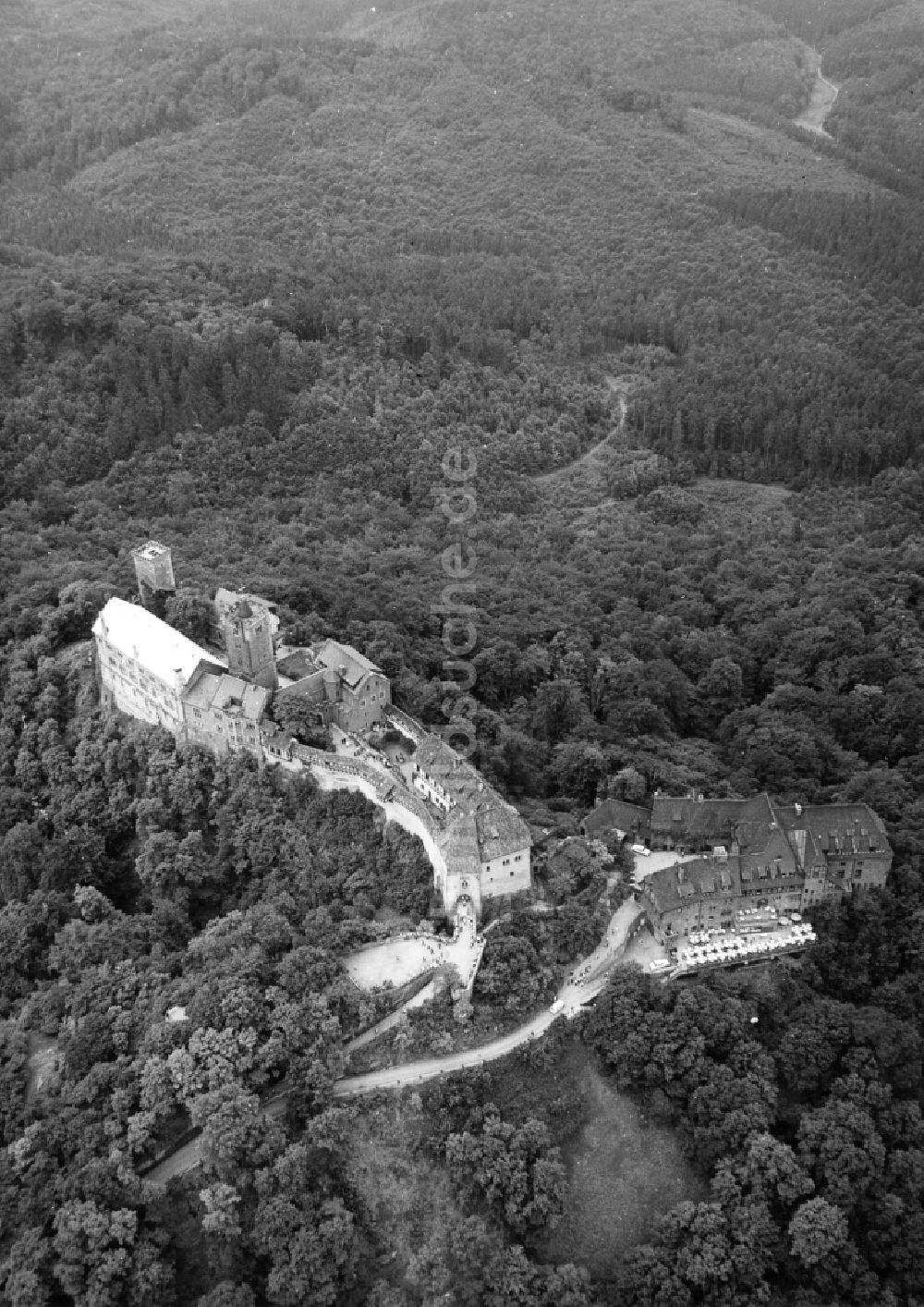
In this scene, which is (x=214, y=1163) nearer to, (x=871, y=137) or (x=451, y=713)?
(x=451, y=713)

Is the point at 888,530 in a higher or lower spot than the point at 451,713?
lower

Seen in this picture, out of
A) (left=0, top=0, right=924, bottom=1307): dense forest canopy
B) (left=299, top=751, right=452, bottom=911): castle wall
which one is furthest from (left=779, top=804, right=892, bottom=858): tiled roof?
(left=299, top=751, right=452, bottom=911): castle wall

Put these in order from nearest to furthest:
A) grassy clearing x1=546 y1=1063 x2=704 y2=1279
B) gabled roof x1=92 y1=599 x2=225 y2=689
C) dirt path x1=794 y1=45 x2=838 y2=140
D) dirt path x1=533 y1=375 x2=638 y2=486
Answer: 1. grassy clearing x1=546 y1=1063 x2=704 y2=1279
2. gabled roof x1=92 y1=599 x2=225 y2=689
3. dirt path x1=533 y1=375 x2=638 y2=486
4. dirt path x1=794 y1=45 x2=838 y2=140

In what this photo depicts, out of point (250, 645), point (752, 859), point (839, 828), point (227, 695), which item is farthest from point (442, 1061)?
point (250, 645)

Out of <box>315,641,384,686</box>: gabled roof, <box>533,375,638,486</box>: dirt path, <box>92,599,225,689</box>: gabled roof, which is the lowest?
<box>533,375,638,486</box>: dirt path

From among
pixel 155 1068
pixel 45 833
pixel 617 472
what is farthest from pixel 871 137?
pixel 155 1068

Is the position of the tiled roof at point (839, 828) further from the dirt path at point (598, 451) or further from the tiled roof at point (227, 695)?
the dirt path at point (598, 451)

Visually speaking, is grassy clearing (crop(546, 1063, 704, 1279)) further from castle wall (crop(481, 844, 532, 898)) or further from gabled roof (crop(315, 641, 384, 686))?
gabled roof (crop(315, 641, 384, 686))

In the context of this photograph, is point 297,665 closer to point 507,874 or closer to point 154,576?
point 154,576
